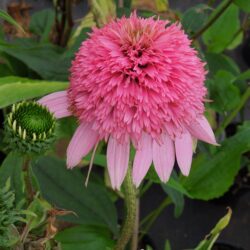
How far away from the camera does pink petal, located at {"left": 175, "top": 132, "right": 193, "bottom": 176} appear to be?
0.36 meters

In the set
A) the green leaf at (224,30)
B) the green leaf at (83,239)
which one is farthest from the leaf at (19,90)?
the green leaf at (224,30)

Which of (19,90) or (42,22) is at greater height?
(42,22)

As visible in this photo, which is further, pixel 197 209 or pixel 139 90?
pixel 197 209

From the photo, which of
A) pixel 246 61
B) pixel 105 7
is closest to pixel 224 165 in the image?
pixel 105 7

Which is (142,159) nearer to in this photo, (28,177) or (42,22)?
(28,177)

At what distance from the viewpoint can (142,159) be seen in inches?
13.7

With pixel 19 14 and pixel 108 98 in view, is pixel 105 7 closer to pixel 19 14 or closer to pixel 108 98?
pixel 108 98

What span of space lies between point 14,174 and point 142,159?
0.12 m

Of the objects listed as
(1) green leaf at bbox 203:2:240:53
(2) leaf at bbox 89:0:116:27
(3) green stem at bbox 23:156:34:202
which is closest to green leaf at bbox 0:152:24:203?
(3) green stem at bbox 23:156:34:202

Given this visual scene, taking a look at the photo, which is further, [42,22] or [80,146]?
[42,22]

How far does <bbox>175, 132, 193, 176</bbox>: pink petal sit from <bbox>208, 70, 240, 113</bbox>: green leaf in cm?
19

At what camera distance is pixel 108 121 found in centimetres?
33

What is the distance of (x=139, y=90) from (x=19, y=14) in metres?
0.68

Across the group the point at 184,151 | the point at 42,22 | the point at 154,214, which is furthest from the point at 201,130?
the point at 42,22
